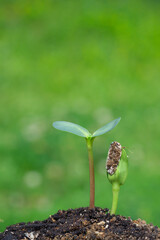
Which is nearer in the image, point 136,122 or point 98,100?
point 136,122

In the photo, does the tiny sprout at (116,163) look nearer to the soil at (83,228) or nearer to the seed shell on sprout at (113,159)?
the seed shell on sprout at (113,159)

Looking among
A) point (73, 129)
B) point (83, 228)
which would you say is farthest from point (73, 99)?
point (83, 228)

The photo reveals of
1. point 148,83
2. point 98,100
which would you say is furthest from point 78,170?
point 148,83

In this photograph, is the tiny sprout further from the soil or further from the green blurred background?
the green blurred background

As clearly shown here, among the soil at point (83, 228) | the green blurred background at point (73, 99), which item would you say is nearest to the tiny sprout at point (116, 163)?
the soil at point (83, 228)

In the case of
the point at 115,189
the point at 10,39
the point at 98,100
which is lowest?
the point at 115,189

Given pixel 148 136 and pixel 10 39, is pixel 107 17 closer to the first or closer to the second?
pixel 10 39

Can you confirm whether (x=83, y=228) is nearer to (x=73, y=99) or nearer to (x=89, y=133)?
(x=89, y=133)
